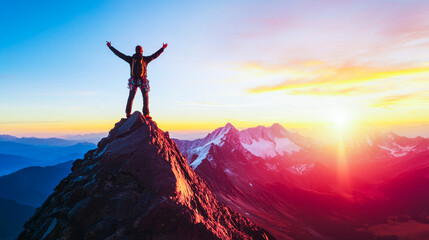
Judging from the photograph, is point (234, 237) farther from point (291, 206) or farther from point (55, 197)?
point (291, 206)

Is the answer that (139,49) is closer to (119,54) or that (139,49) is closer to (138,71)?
(119,54)

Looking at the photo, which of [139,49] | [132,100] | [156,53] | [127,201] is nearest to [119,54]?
[139,49]

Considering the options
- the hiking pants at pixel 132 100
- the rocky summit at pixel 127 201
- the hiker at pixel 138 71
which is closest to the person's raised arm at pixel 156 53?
the hiker at pixel 138 71

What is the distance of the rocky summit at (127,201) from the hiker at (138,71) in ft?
8.61

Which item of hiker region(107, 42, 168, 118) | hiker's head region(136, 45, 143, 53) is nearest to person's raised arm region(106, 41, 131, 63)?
hiker region(107, 42, 168, 118)

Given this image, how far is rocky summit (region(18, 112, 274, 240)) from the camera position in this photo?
13867mm

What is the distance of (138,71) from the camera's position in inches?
740

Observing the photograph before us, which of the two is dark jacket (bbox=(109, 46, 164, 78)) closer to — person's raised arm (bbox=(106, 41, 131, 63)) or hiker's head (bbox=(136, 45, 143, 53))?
person's raised arm (bbox=(106, 41, 131, 63))

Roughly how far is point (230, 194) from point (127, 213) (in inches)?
6040

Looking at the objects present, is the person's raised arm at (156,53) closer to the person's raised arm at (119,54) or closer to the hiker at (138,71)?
the hiker at (138,71)

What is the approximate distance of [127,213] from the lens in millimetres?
14328

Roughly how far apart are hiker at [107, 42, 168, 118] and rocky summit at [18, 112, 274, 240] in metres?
2.62

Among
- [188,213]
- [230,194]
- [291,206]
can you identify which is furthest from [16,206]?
[188,213]

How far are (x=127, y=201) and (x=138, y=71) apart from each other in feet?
32.4
